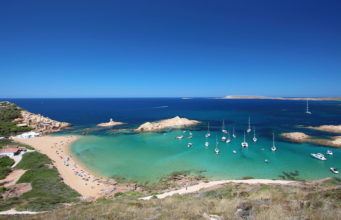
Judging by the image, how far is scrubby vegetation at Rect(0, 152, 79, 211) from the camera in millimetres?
19031

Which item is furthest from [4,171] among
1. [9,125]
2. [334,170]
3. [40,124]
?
[334,170]

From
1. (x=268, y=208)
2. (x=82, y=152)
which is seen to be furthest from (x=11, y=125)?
(x=268, y=208)

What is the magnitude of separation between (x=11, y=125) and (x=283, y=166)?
88.6m

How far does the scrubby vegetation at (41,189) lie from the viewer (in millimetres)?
19031

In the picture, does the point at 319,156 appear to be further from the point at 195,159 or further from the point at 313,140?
the point at 195,159

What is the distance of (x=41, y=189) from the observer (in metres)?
25.0

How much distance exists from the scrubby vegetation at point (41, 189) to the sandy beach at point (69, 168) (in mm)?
1395

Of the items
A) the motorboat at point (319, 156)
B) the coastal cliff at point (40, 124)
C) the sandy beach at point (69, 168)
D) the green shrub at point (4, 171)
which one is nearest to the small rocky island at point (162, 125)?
the sandy beach at point (69, 168)

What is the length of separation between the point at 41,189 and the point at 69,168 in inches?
394

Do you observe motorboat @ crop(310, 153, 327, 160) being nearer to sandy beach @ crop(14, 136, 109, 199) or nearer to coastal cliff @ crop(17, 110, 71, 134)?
sandy beach @ crop(14, 136, 109, 199)

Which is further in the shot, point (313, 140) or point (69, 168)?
point (313, 140)

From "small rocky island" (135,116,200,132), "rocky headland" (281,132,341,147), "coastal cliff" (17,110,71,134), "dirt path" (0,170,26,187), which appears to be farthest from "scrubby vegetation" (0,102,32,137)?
"rocky headland" (281,132,341,147)

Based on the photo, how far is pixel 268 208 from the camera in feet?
33.2

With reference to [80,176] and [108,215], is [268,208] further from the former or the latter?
[80,176]
